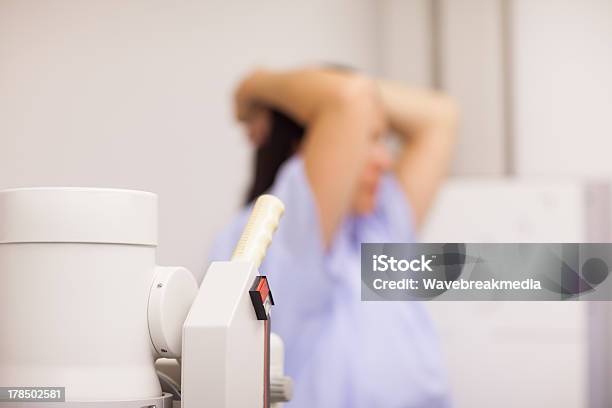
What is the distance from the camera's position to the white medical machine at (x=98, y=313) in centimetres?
65

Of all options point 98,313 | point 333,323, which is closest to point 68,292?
point 98,313

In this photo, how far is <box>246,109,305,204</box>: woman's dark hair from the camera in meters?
1.88

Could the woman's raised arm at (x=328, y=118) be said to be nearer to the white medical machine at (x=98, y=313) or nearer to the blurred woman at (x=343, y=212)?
the blurred woman at (x=343, y=212)

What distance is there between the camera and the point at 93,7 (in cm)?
191

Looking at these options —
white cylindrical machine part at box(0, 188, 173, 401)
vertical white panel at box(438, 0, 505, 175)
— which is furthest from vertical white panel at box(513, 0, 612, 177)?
white cylindrical machine part at box(0, 188, 173, 401)

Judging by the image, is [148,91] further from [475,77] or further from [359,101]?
[475,77]

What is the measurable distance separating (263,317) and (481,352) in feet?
4.27

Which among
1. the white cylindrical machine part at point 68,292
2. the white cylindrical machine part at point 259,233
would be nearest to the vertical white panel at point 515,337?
the white cylindrical machine part at point 259,233

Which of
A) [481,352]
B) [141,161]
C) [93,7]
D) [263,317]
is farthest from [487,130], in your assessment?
[263,317]

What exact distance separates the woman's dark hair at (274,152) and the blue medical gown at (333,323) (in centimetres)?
2

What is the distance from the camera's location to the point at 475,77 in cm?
200

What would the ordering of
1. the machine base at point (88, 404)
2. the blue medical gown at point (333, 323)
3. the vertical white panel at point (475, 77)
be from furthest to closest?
the vertical white panel at point (475, 77) → the blue medical gown at point (333, 323) → the machine base at point (88, 404)

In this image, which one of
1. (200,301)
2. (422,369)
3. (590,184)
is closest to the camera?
(200,301)

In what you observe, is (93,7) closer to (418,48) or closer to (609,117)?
(418,48)
